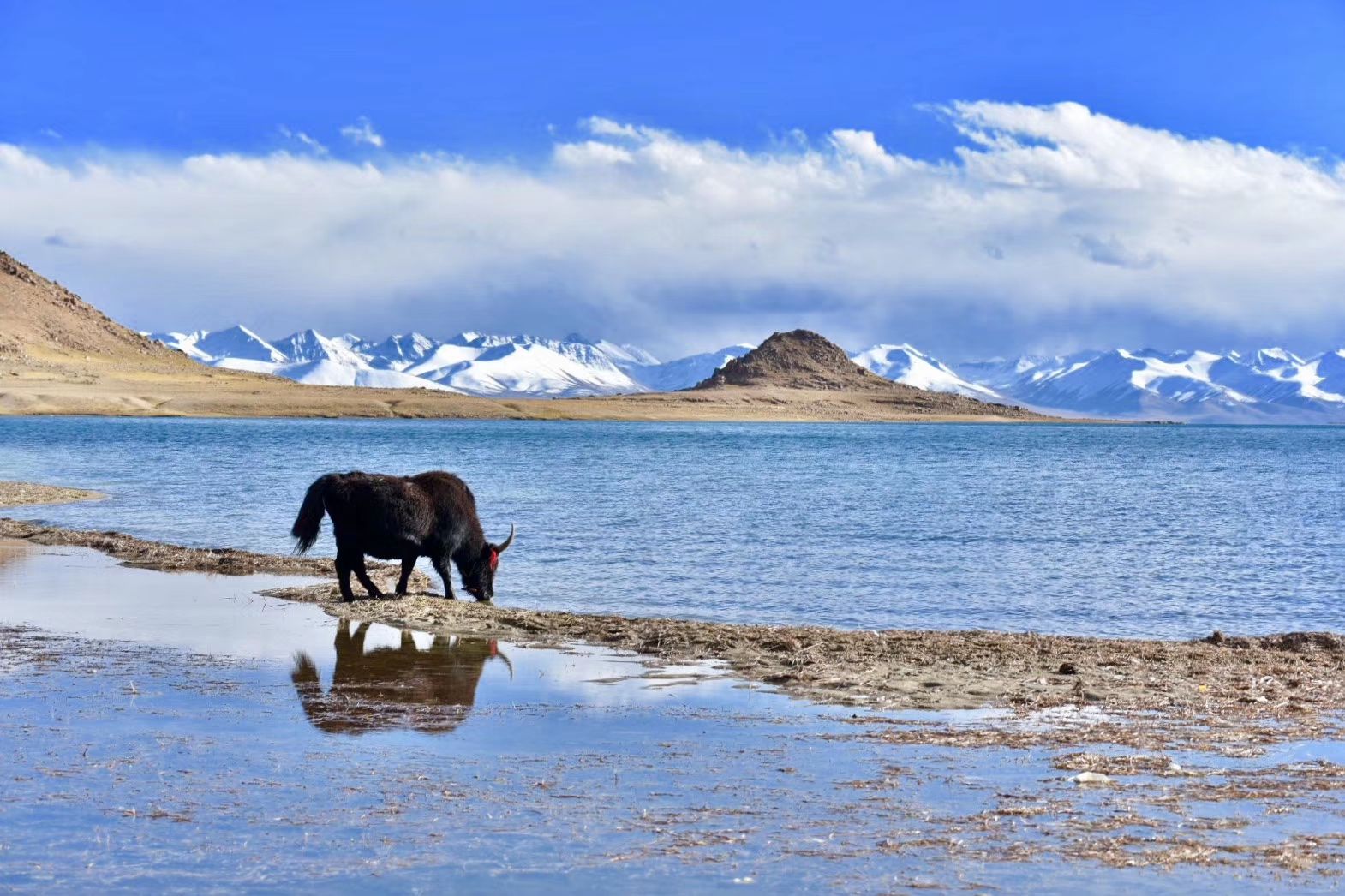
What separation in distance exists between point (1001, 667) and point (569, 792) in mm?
7069

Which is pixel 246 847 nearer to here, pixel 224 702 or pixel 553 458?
pixel 224 702

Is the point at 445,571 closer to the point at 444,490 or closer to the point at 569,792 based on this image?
the point at 444,490

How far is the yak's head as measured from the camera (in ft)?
68.6

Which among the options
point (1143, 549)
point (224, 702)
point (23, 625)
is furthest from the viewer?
point (1143, 549)

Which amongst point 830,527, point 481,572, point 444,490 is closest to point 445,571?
point 481,572

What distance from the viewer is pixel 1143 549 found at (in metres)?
33.0

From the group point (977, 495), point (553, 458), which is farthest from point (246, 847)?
point (553, 458)

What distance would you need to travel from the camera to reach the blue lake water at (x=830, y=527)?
22.9 metres

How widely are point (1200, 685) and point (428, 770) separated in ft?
26.4

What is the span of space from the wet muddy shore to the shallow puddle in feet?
2.25

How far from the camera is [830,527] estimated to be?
36656 mm

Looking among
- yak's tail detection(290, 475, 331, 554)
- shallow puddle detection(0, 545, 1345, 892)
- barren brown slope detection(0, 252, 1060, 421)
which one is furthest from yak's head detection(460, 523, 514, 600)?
barren brown slope detection(0, 252, 1060, 421)

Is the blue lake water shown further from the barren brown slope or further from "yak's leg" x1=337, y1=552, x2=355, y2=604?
the barren brown slope

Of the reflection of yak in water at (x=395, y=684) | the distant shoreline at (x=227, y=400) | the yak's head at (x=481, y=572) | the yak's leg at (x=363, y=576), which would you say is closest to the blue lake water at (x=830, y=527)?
the yak's head at (x=481, y=572)
